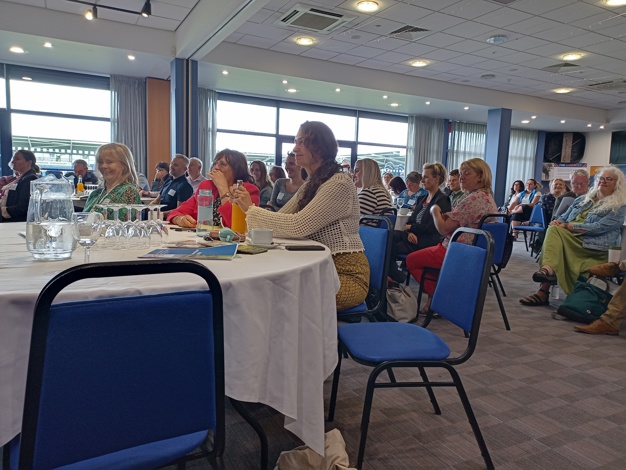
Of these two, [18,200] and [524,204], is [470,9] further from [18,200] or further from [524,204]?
[18,200]

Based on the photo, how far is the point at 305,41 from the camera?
6.80 meters

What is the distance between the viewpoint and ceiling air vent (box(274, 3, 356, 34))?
5.53 metres

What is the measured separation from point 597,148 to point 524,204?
21.6 feet

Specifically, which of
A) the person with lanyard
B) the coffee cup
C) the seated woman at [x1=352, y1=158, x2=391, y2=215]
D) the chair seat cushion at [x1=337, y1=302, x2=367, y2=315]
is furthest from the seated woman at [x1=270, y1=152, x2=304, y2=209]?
the coffee cup

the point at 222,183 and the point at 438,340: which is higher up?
the point at 222,183

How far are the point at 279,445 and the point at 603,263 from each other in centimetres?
343

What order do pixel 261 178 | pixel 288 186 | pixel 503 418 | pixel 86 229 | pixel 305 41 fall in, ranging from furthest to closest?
pixel 305 41 → pixel 261 178 → pixel 288 186 → pixel 503 418 → pixel 86 229

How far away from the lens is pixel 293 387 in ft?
4.15

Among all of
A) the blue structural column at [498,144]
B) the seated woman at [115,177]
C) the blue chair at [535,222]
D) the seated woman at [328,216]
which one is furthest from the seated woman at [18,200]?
the blue structural column at [498,144]

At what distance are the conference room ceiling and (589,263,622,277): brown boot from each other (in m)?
3.26

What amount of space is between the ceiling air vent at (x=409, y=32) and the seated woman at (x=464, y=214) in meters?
3.31

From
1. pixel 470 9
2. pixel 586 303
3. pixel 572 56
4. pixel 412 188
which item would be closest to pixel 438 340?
pixel 586 303

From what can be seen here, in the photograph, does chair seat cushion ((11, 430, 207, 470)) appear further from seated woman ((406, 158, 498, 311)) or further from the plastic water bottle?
seated woman ((406, 158, 498, 311))

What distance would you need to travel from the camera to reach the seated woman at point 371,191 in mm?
4023
